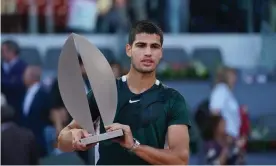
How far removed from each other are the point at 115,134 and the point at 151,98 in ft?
1.82

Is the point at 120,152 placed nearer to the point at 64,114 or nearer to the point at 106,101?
the point at 106,101

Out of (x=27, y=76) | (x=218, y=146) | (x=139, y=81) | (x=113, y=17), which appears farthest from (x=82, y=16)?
(x=139, y=81)

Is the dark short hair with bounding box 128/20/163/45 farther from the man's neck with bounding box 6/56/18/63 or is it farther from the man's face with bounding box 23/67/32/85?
the man's neck with bounding box 6/56/18/63

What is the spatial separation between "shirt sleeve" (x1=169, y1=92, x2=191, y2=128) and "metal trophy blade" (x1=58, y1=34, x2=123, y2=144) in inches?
12.2

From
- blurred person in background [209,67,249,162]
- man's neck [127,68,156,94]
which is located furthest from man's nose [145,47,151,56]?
blurred person in background [209,67,249,162]

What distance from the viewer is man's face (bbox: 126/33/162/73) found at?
4.26 metres

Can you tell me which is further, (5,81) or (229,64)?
(229,64)

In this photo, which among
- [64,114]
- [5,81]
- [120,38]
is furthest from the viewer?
[120,38]

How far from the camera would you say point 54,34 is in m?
Result: 12.4

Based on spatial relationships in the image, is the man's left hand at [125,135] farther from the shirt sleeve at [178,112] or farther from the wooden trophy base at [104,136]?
the shirt sleeve at [178,112]

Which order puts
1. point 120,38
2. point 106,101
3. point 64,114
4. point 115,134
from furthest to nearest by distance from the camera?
point 120,38 < point 64,114 < point 106,101 < point 115,134

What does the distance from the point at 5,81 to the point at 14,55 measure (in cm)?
32

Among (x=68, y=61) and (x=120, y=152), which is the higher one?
(x=68, y=61)

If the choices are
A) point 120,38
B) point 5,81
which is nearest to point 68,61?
point 5,81
